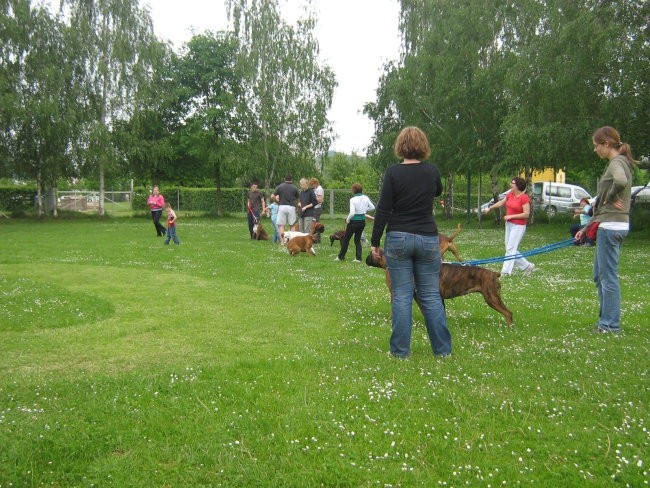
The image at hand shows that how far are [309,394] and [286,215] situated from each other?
1221 cm

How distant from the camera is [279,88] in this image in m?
34.8

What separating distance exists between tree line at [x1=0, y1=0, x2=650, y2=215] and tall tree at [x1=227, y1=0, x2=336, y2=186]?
9cm

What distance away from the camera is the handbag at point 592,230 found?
6457 millimetres

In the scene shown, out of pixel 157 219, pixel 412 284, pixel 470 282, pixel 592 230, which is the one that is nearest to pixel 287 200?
pixel 157 219

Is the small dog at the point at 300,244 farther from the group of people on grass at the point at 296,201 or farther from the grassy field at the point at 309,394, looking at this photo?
the grassy field at the point at 309,394

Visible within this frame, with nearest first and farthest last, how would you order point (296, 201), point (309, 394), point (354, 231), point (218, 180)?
point (309, 394)
point (354, 231)
point (296, 201)
point (218, 180)

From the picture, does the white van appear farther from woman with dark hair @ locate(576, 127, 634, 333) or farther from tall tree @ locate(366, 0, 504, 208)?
woman with dark hair @ locate(576, 127, 634, 333)

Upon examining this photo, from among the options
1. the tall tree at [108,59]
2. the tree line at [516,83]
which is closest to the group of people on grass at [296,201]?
the tree line at [516,83]

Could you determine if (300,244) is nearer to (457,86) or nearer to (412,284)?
(412,284)

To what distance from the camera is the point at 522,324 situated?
7.00 meters

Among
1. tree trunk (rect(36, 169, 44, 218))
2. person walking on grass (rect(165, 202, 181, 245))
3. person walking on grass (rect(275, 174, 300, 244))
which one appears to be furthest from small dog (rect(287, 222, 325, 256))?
tree trunk (rect(36, 169, 44, 218))

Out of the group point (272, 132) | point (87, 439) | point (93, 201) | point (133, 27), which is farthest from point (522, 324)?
point (93, 201)

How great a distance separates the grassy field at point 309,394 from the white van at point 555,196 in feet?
81.8

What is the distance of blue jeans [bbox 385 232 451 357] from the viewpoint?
5.21 meters
